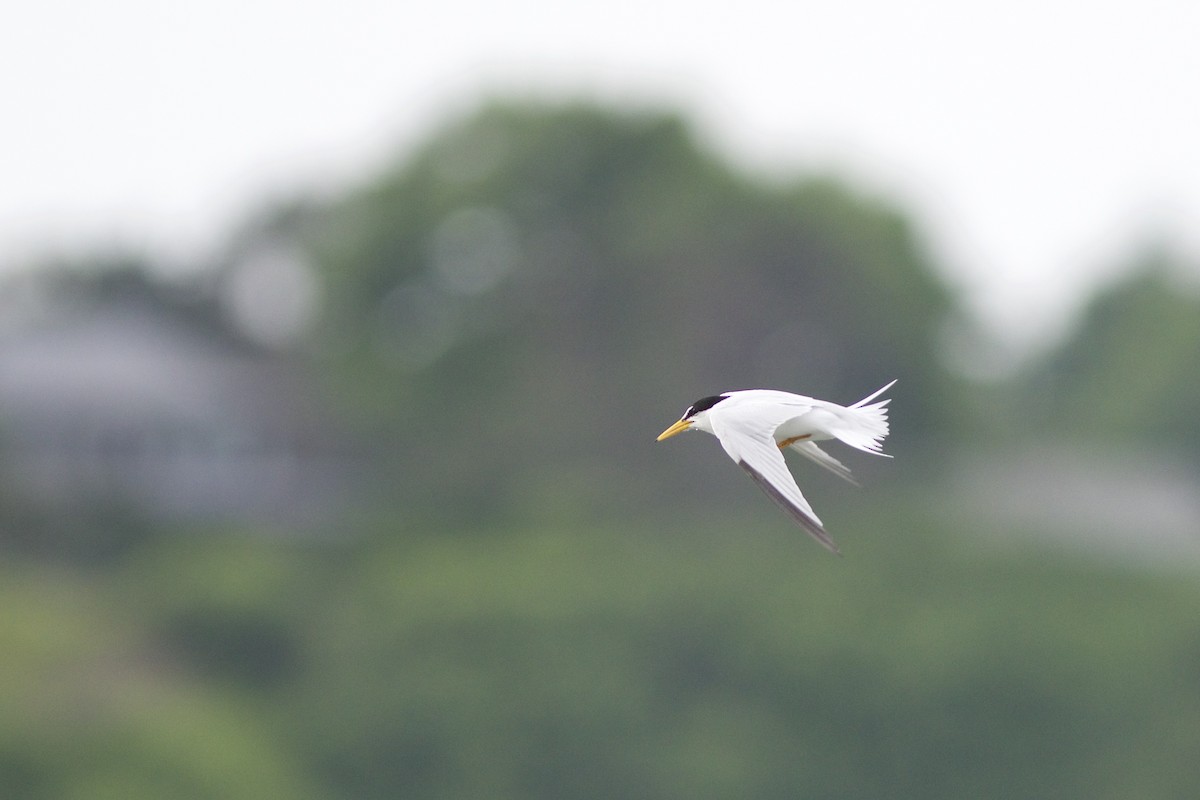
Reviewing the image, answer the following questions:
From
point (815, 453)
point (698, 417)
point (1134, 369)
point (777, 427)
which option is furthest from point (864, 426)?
point (1134, 369)

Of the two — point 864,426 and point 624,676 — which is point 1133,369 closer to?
point 624,676

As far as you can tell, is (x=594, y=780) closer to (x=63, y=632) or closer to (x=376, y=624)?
(x=376, y=624)

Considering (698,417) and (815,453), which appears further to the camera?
(815,453)

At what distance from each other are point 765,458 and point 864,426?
0.82 metres

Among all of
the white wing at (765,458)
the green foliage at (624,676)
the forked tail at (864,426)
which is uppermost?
the green foliage at (624,676)

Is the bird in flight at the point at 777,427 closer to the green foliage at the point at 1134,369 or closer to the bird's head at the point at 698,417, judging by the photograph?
the bird's head at the point at 698,417

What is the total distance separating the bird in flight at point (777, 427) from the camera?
32.5 feet

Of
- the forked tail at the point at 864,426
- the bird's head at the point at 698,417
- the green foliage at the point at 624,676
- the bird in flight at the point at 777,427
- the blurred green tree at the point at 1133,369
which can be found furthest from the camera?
the blurred green tree at the point at 1133,369

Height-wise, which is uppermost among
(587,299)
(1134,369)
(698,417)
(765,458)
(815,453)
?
(1134,369)

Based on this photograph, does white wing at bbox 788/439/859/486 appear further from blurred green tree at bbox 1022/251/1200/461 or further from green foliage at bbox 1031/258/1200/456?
green foliage at bbox 1031/258/1200/456

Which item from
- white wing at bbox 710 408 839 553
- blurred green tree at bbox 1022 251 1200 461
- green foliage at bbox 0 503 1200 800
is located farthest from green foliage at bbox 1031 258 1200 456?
white wing at bbox 710 408 839 553

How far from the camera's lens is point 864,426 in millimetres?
10727

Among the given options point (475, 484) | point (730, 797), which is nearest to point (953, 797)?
point (730, 797)

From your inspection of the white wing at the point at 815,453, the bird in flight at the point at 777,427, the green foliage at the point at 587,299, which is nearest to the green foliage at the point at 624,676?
the green foliage at the point at 587,299
